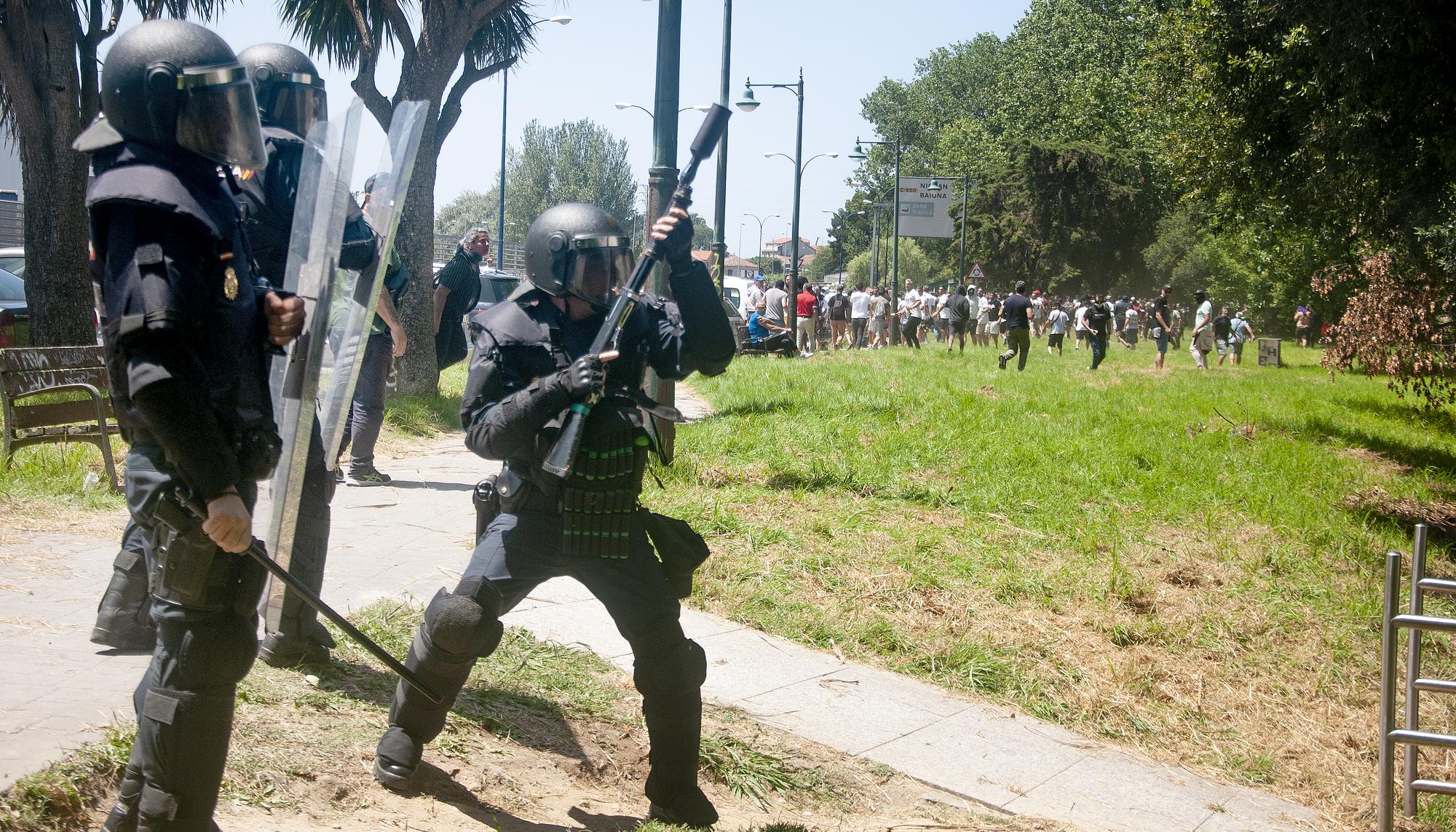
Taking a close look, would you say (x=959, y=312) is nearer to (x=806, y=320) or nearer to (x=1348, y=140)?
(x=806, y=320)

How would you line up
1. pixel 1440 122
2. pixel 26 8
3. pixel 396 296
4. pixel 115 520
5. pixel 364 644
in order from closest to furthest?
pixel 364 644 < pixel 396 296 < pixel 115 520 < pixel 1440 122 < pixel 26 8

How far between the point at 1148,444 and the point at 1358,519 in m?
2.34

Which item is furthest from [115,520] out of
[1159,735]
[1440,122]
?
[1440,122]

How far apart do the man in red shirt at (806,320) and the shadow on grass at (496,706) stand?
64.6 feet

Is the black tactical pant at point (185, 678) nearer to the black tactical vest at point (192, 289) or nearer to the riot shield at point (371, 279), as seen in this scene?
the black tactical vest at point (192, 289)

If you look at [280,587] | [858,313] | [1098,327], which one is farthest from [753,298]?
[280,587]

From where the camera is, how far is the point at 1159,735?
4.34m

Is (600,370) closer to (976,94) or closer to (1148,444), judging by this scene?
(1148,444)

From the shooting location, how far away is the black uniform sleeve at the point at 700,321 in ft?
10.5

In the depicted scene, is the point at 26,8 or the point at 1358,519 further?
the point at 26,8

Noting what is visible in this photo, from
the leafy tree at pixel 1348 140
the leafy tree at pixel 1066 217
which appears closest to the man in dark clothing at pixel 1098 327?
the leafy tree at pixel 1348 140

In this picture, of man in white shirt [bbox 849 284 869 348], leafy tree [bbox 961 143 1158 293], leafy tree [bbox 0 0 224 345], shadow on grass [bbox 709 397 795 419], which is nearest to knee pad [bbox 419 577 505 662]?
shadow on grass [bbox 709 397 795 419]

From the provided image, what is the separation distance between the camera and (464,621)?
9.68ft

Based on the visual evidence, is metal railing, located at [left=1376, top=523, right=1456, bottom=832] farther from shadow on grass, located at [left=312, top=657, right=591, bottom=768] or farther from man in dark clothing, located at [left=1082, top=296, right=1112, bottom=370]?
man in dark clothing, located at [left=1082, top=296, right=1112, bottom=370]
